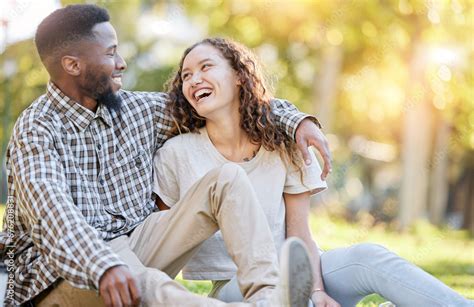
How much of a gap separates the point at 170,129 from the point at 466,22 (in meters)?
10.3

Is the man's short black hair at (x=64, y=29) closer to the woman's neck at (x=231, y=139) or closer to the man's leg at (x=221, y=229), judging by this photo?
the woman's neck at (x=231, y=139)

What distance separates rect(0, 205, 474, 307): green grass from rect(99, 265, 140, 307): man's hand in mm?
1776

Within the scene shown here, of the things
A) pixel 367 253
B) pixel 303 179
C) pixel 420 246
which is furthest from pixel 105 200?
pixel 420 246

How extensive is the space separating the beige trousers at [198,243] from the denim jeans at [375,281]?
34cm

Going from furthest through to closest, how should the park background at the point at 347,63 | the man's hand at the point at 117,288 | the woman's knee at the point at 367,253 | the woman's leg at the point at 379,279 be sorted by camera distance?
the park background at the point at 347,63 → the woman's knee at the point at 367,253 → the woman's leg at the point at 379,279 → the man's hand at the point at 117,288

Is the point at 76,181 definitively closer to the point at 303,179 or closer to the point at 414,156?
the point at 303,179

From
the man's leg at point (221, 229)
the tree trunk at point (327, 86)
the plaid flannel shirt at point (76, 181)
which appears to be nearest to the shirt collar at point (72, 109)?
the plaid flannel shirt at point (76, 181)

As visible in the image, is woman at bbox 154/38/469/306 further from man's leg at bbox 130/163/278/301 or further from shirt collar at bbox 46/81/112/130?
shirt collar at bbox 46/81/112/130

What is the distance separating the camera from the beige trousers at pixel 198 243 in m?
3.02

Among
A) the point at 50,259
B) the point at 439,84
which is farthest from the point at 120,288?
the point at 439,84

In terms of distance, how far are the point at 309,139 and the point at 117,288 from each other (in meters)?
1.15

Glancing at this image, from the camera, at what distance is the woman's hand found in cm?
345

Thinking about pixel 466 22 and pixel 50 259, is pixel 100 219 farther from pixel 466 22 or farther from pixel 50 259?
pixel 466 22

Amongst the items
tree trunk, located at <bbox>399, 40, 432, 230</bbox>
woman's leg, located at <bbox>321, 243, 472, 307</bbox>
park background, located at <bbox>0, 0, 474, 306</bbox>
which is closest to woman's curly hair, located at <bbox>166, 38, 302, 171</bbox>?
woman's leg, located at <bbox>321, 243, 472, 307</bbox>
